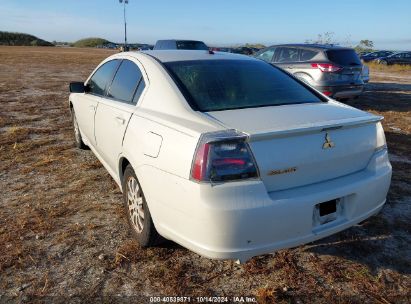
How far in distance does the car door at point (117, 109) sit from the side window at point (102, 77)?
20cm

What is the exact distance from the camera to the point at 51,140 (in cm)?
648

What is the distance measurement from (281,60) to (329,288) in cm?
885

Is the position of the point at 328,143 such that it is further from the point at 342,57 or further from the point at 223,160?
the point at 342,57

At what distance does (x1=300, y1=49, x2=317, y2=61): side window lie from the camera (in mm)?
9755

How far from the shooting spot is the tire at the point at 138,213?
117 inches

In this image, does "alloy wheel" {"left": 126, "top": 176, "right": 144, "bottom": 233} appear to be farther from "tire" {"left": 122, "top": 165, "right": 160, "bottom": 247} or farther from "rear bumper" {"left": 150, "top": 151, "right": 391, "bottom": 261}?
"rear bumper" {"left": 150, "top": 151, "right": 391, "bottom": 261}

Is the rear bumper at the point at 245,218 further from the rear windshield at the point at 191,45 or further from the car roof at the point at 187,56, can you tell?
the rear windshield at the point at 191,45

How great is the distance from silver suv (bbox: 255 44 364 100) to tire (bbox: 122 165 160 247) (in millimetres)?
6960

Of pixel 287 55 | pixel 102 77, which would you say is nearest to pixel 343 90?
pixel 287 55

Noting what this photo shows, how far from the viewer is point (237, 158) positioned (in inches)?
90.5

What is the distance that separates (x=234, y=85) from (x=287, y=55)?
7.92m

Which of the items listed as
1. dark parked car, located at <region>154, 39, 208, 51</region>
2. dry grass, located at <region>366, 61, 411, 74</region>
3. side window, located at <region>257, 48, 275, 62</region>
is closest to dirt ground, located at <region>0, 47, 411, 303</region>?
side window, located at <region>257, 48, 275, 62</region>

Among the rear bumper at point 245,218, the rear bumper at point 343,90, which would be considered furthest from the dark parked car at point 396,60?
the rear bumper at point 245,218

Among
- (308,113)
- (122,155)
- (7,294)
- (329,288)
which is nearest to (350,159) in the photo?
(308,113)
